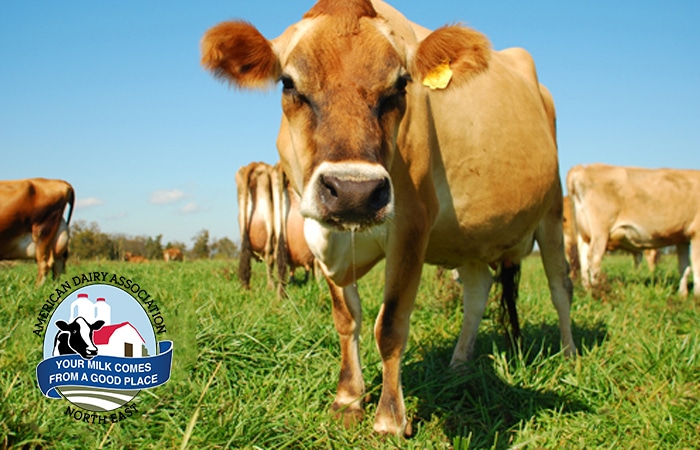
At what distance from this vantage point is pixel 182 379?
3256 mm

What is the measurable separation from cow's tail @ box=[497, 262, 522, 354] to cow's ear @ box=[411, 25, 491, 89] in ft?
7.43

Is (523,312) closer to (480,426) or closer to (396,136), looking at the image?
(480,426)

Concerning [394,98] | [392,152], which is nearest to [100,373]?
[392,152]

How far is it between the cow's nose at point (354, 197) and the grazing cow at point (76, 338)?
68.9 inches

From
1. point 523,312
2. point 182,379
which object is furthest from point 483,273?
point 182,379

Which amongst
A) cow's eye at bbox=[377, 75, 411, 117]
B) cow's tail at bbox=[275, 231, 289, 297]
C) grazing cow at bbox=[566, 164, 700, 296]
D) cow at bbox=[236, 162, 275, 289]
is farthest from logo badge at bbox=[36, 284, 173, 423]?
grazing cow at bbox=[566, 164, 700, 296]

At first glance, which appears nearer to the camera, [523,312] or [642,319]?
[642,319]

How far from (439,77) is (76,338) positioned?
254cm

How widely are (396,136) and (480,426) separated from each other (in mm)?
1740

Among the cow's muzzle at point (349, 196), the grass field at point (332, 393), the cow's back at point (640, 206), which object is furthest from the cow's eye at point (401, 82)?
the cow's back at point (640, 206)

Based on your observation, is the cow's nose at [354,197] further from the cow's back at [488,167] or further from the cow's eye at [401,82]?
the cow's back at [488,167]

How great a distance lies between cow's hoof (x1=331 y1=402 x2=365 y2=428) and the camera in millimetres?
3185

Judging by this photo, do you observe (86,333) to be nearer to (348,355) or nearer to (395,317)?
(348,355)

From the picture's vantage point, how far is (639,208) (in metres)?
11.0
